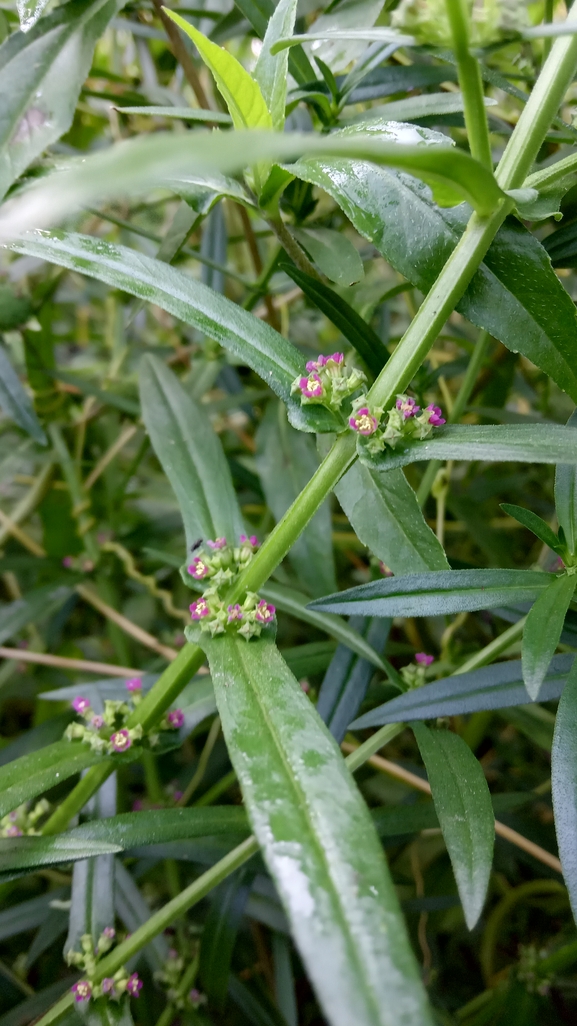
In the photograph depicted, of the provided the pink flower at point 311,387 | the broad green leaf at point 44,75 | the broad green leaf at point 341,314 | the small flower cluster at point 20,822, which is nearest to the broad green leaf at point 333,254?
the broad green leaf at point 341,314

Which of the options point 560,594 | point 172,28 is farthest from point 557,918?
point 172,28

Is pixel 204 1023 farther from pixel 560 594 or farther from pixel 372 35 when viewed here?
pixel 372 35

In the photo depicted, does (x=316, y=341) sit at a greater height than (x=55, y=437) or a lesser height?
greater

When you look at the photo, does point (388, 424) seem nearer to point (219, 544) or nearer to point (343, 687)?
point (219, 544)

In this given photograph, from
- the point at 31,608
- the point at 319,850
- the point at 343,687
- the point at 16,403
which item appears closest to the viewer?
the point at 319,850

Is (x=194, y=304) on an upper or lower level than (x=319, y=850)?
upper

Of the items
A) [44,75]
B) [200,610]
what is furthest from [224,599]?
[44,75]

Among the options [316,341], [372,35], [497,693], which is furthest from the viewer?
[316,341]
